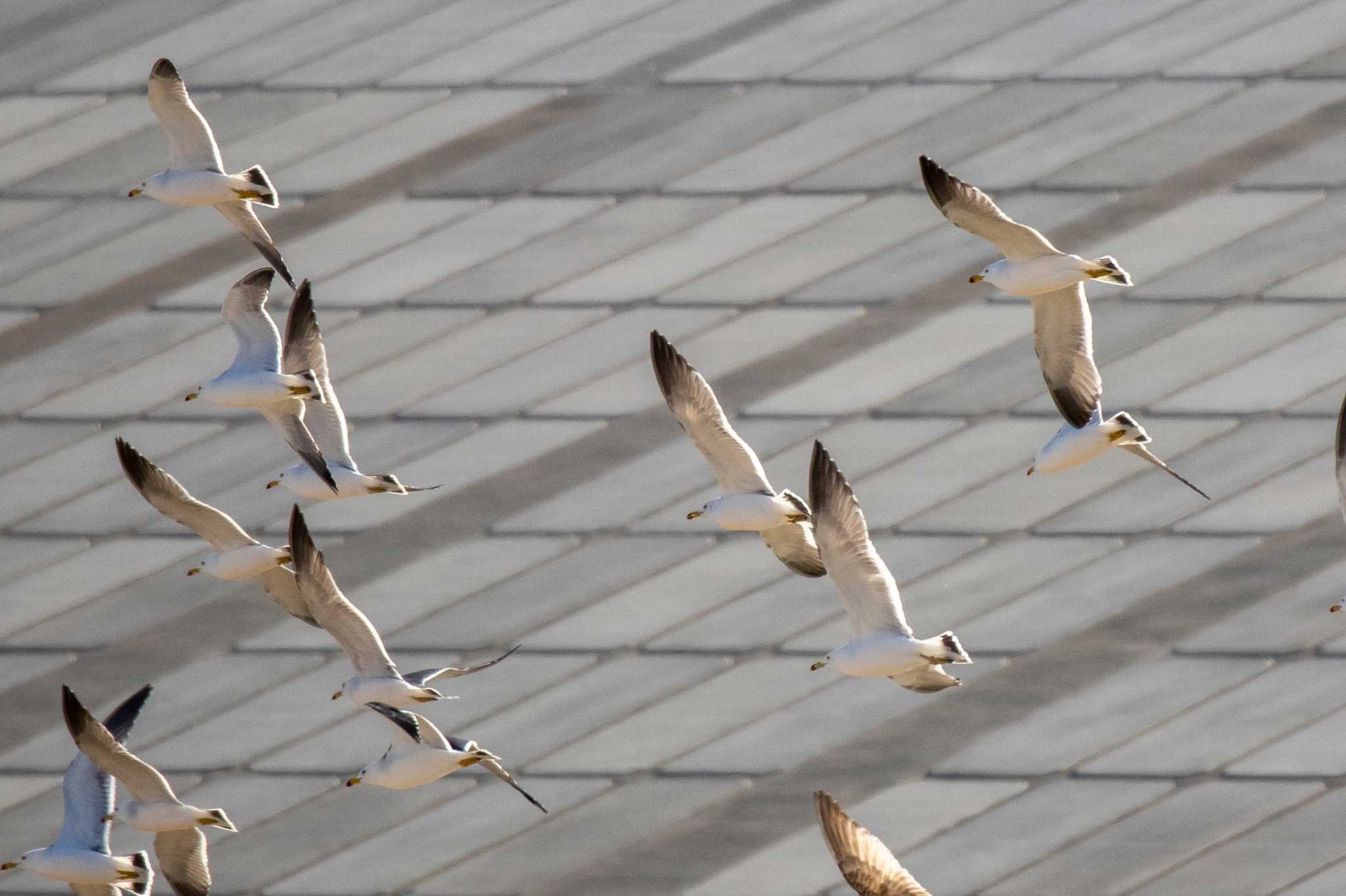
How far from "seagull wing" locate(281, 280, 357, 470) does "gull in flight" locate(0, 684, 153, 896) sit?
7.01 feet

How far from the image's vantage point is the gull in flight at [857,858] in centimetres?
1544

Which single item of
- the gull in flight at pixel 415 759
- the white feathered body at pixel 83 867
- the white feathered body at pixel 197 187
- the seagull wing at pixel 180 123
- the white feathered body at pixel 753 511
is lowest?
the white feathered body at pixel 83 867

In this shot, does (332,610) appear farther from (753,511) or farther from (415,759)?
(753,511)

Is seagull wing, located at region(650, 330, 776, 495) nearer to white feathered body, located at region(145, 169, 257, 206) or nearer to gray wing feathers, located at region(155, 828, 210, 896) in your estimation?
white feathered body, located at region(145, 169, 257, 206)

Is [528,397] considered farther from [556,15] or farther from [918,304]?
[556,15]

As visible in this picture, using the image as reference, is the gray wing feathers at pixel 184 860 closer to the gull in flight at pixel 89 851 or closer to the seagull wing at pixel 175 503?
the gull in flight at pixel 89 851

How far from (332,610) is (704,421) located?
2685 millimetres

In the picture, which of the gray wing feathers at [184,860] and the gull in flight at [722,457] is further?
the gray wing feathers at [184,860]

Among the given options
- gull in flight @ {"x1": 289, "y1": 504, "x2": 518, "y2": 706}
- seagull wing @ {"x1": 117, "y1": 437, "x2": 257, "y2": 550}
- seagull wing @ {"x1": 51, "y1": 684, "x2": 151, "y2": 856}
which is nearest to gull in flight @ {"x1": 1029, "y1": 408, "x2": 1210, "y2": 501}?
gull in flight @ {"x1": 289, "y1": 504, "x2": 518, "y2": 706}

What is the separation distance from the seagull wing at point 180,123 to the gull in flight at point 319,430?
46.6 inches

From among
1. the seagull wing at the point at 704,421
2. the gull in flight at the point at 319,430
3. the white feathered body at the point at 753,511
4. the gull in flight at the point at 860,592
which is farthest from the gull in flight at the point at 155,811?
the gull in flight at the point at 860,592

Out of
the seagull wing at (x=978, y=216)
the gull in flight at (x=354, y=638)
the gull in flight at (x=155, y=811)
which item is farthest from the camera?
the gull in flight at (x=155, y=811)

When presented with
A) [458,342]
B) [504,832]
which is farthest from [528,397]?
[504,832]

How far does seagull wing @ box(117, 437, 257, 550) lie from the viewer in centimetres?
1756
